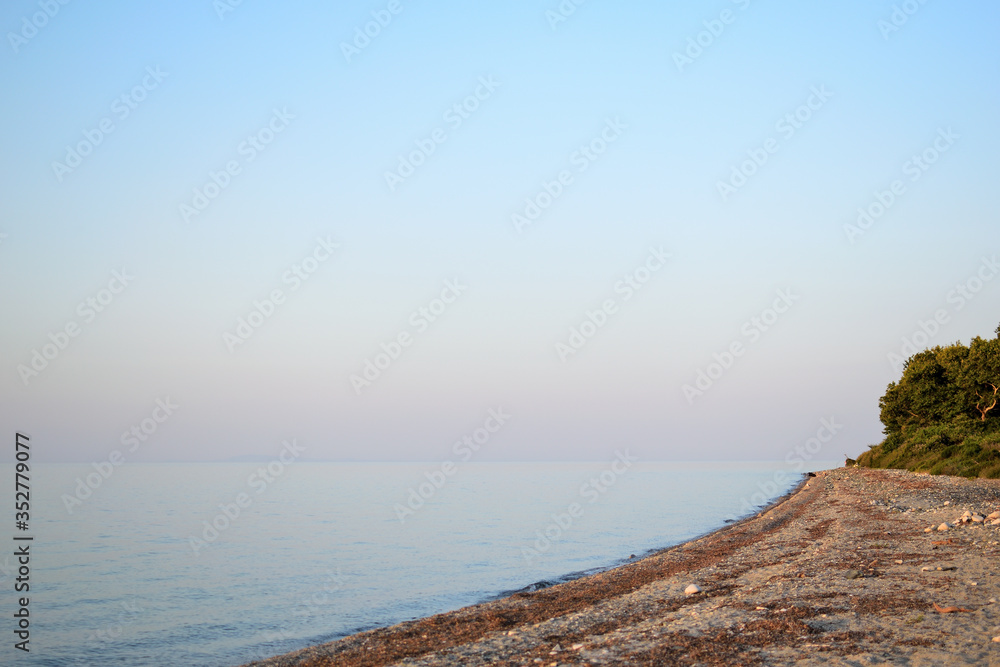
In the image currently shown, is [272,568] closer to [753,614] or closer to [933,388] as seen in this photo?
[753,614]

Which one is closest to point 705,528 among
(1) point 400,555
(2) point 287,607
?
(1) point 400,555

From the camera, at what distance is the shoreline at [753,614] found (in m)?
9.63

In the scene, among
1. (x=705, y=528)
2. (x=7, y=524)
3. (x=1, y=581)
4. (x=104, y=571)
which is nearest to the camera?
(x=1, y=581)

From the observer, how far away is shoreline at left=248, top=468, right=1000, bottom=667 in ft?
31.6

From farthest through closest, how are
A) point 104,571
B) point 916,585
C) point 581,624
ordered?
point 104,571 < point 581,624 < point 916,585

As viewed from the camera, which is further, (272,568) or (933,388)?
(933,388)

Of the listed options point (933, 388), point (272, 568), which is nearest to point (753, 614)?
point (272, 568)

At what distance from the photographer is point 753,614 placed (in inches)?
460

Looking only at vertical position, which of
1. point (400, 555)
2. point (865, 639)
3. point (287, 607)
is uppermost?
point (400, 555)

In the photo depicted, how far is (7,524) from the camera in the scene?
1908 inches

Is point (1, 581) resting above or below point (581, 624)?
above

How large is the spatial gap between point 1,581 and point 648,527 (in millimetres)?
34297

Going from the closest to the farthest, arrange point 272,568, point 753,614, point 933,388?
point 753,614
point 272,568
point 933,388

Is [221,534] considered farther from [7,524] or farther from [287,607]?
[287,607]
